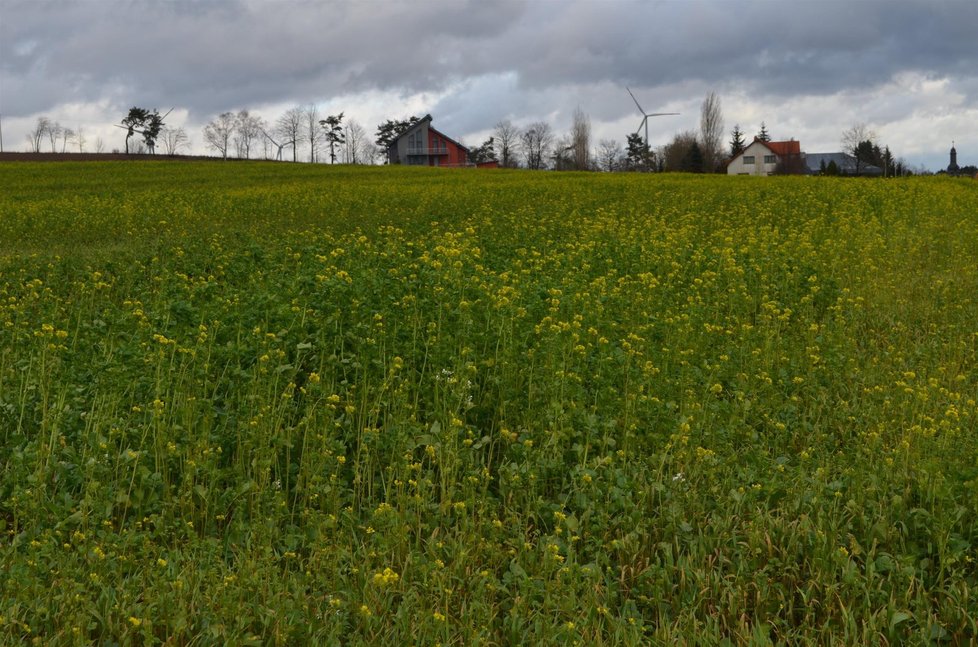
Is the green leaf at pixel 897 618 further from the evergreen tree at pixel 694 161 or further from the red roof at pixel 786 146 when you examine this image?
the red roof at pixel 786 146

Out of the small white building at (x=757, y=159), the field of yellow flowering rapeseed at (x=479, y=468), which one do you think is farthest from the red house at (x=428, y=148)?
the field of yellow flowering rapeseed at (x=479, y=468)

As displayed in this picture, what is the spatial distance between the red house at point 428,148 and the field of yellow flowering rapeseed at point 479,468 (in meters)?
84.1

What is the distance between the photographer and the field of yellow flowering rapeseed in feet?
14.3

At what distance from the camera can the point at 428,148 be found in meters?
92.9

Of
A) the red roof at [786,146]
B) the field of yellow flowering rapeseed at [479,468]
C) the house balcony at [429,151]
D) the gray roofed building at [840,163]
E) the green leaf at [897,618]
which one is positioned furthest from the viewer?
the red roof at [786,146]

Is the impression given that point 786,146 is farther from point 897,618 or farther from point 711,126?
point 897,618

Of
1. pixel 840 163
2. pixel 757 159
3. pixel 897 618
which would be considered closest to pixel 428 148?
pixel 757 159

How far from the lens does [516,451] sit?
18.9ft

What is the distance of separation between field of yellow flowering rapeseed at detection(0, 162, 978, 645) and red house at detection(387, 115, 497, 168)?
8405cm

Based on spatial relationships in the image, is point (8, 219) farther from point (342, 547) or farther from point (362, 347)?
point (342, 547)

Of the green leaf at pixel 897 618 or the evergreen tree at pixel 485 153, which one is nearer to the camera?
the green leaf at pixel 897 618

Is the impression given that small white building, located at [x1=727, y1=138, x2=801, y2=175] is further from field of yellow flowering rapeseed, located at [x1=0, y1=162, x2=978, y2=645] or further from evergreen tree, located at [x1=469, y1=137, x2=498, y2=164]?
field of yellow flowering rapeseed, located at [x1=0, y1=162, x2=978, y2=645]

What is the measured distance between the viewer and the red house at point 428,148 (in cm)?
9300

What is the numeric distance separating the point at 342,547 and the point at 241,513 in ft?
2.64
